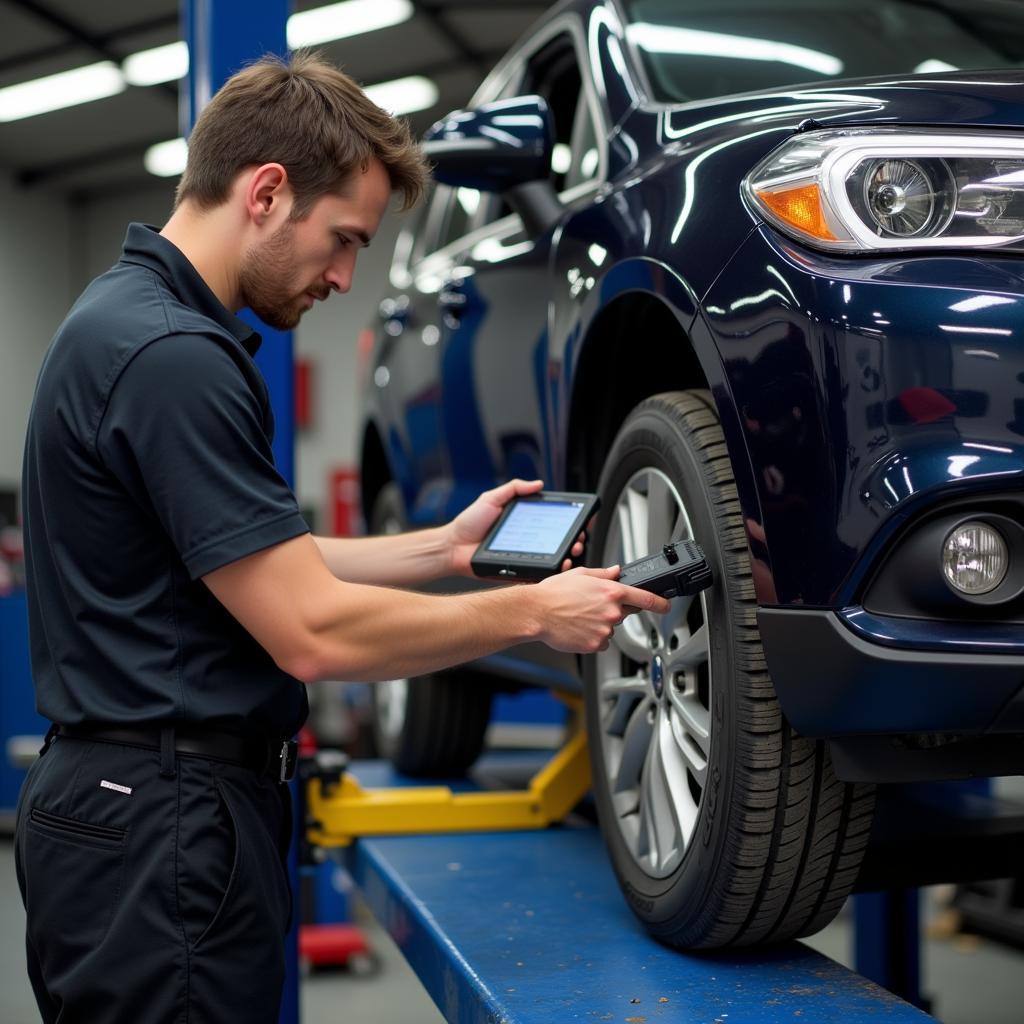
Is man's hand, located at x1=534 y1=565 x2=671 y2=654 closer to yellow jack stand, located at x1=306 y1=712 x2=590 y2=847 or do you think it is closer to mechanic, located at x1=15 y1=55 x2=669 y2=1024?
mechanic, located at x1=15 y1=55 x2=669 y2=1024

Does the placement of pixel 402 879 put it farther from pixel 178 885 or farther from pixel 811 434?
pixel 811 434

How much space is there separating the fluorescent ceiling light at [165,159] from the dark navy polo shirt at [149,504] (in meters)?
11.1

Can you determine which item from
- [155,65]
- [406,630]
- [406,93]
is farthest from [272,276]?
[406,93]

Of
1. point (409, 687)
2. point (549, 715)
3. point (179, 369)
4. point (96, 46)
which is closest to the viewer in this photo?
point (179, 369)

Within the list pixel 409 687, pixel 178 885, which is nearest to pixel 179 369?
pixel 178 885

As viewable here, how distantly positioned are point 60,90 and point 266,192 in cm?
1002

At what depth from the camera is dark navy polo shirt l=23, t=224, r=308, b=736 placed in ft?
4.46

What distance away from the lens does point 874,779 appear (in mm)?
1434

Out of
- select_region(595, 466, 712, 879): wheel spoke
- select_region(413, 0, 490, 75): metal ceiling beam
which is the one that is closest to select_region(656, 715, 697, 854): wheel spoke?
select_region(595, 466, 712, 879): wheel spoke

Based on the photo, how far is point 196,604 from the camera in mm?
1481

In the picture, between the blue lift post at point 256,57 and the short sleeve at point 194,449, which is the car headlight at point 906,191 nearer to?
the short sleeve at point 194,449

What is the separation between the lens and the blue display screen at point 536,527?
1.84 metres

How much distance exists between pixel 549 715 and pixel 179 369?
16.7ft

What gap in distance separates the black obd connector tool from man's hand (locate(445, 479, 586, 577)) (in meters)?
0.46
